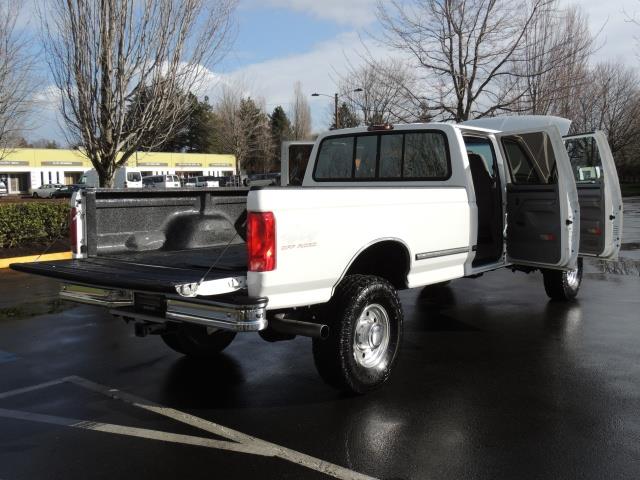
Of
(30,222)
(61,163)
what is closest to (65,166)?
(61,163)

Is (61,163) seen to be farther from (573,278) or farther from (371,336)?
(371,336)

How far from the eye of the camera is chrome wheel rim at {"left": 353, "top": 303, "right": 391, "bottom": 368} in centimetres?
461

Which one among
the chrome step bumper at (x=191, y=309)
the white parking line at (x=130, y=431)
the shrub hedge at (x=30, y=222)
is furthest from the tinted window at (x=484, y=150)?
the shrub hedge at (x=30, y=222)

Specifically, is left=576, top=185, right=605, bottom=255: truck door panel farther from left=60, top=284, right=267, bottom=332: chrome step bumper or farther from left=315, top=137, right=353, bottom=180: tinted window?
left=60, top=284, right=267, bottom=332: chrome step bumper

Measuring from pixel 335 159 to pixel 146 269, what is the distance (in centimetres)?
312

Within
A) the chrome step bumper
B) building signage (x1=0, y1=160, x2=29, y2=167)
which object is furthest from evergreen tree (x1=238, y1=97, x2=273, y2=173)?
the chrome step bumper

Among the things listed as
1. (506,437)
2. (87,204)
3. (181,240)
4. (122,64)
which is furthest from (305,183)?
(122,64)

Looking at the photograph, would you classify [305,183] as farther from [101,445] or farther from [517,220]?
[101,445]

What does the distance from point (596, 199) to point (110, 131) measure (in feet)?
30.8

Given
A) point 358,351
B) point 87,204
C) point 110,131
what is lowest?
point 358,351

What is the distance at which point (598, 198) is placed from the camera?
7016 mm

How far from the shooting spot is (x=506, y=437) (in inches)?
153

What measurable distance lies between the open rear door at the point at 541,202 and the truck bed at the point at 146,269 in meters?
3.11

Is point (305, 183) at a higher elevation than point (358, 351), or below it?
higher
